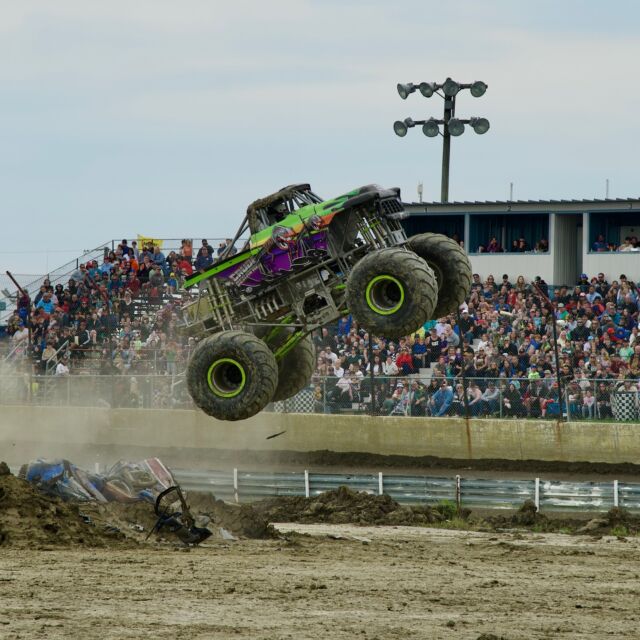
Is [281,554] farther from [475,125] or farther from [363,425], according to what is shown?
[475,125]

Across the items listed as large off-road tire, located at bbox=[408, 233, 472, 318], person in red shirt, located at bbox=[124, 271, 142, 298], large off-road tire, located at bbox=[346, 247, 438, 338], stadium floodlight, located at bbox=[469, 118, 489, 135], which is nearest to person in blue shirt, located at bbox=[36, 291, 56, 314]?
person in red shirt, located at bbox=[124, 271, 142, 298]

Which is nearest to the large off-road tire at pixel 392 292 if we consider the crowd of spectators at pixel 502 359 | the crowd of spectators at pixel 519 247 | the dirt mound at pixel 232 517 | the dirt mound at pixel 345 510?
the dirt mound at pixel 232 517

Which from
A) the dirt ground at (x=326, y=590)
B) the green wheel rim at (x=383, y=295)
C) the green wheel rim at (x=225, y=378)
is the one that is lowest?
the dirt ground at (x=326, y=590)

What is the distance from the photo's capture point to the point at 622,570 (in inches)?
744

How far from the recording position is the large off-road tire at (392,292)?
755 inches

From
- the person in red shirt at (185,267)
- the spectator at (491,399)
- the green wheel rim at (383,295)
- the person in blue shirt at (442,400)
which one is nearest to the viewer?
the green wheel rim at (383,295)

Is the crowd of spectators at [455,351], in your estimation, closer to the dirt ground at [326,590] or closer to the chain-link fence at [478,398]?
the chain-link fence at [478,398]

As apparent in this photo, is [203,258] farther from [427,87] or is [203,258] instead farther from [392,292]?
[392,292]

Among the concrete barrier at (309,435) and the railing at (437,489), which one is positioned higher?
the concrete barrier at (309,435)

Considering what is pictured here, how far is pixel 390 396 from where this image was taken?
30.2 metres

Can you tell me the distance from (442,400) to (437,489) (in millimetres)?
3749

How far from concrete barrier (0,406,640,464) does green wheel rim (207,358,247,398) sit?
10.1 meters

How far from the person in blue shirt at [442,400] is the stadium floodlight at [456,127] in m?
12.6

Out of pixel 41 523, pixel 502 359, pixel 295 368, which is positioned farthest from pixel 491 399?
pixel 41 523
